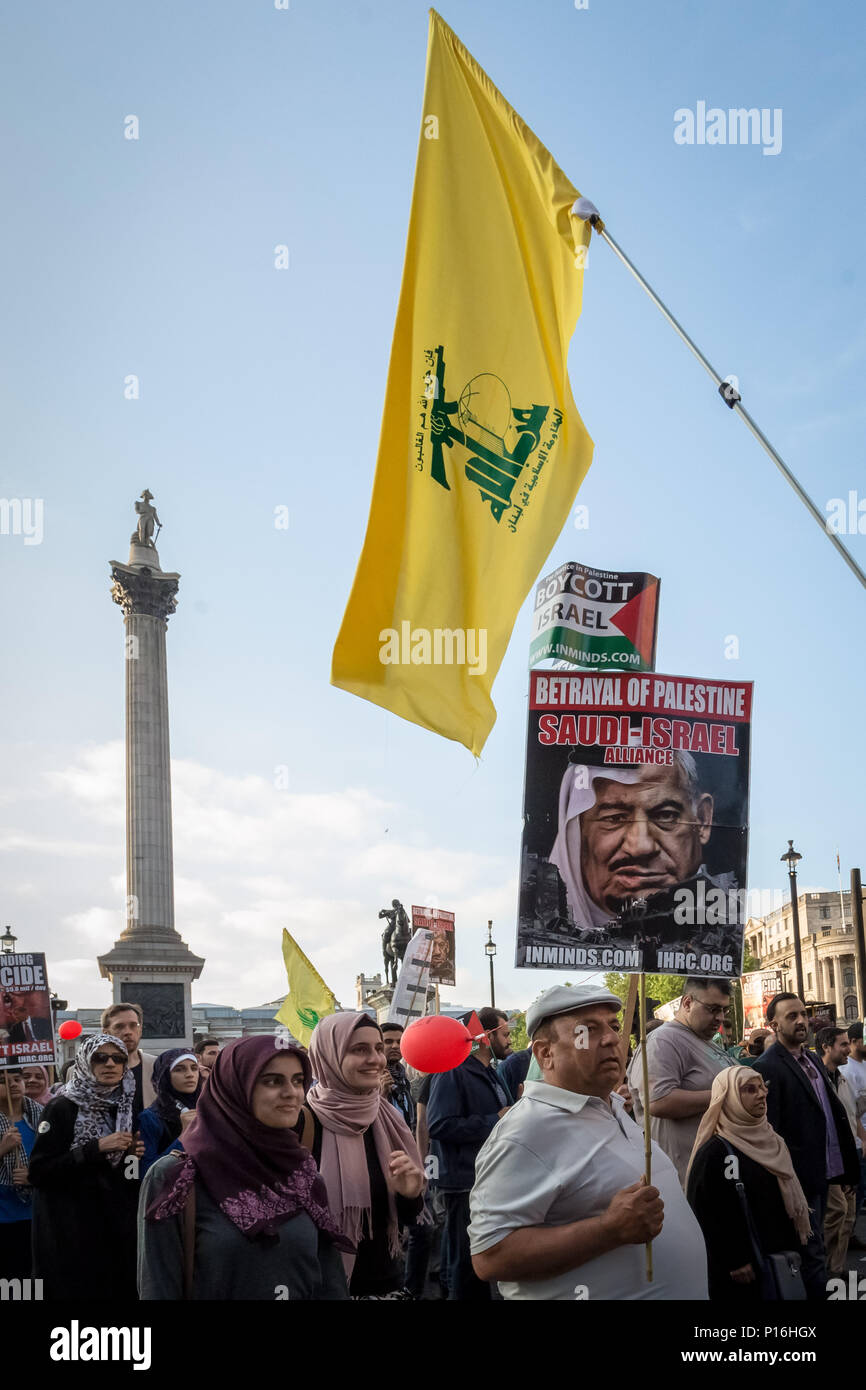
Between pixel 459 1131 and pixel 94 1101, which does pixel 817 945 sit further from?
pixel 94 1101

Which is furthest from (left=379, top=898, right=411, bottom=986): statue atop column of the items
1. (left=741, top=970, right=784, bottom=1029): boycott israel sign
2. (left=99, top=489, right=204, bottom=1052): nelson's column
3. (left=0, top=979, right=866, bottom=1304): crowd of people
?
(left=0, top=979, right=866, bottom=1304): crowd of people

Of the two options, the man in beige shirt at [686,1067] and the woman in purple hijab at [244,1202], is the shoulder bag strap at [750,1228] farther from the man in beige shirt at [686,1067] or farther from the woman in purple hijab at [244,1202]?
the woman in purple hijab at [244,1202]

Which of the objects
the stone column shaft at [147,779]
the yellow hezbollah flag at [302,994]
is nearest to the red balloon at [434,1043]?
the yellow hezbollah flag at [302,994]

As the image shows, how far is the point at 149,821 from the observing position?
4488 cm

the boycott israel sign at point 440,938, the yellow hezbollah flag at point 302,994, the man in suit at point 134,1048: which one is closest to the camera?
the man in suit at point 134,1048

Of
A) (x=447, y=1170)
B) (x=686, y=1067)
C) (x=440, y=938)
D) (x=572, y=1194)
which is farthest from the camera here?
(x=440, y=938)

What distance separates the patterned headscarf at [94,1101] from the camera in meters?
6.28

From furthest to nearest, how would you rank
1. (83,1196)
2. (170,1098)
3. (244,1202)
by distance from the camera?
(170,1098) → (83,1196) → (244,1202)

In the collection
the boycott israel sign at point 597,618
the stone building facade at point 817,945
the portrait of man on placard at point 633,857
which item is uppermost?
the boycott israel sign at point 597,618

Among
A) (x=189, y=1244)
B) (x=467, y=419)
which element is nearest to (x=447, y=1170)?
(x=189, y=1244)

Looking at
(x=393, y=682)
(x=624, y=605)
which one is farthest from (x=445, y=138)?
(x=624, y=605)

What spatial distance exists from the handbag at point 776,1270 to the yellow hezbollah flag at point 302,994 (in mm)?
10019

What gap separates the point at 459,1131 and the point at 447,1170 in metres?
0.26
